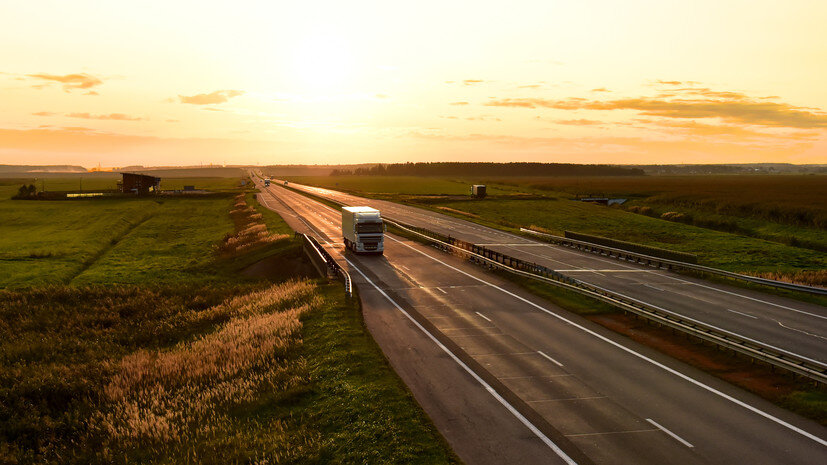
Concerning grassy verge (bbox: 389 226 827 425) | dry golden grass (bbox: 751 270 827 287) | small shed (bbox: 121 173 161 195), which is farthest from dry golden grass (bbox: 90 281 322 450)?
small shed (bbox: 121 173 161 195)

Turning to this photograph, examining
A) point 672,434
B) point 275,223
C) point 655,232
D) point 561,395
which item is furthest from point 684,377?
point 655,232

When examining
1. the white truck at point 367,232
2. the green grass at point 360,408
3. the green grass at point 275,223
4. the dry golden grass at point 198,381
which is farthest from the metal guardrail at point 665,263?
the green grass at point 275,223

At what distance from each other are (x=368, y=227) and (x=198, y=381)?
95.6 ft

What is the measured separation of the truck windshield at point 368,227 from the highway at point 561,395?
1772 cm

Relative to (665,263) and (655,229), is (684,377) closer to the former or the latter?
(665,263)

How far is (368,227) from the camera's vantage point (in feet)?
167

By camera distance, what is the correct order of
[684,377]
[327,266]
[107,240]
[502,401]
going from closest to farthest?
[502,401]
[684,377]
[327,266]
[107,240]

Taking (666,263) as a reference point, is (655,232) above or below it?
below

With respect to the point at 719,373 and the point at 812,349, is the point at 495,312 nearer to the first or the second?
the point at 719,373

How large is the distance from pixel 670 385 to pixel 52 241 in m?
76.4

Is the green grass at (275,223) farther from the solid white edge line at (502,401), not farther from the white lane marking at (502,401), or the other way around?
the solid white edge line at (502,401)

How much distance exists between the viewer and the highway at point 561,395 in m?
15.7

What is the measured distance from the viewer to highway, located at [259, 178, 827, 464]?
15734mm

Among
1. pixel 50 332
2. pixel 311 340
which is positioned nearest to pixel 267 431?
pixel 311 340
